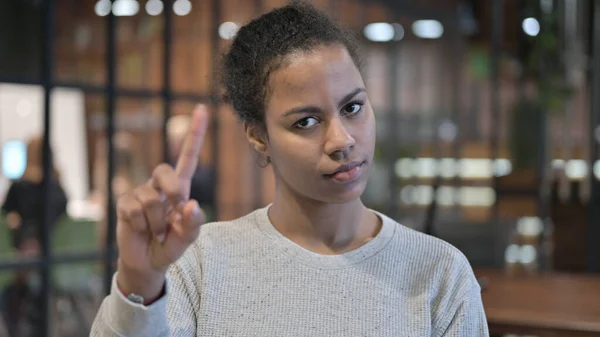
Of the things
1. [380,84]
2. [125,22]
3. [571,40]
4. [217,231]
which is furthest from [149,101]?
[380,84]

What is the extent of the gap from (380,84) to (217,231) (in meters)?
6.80

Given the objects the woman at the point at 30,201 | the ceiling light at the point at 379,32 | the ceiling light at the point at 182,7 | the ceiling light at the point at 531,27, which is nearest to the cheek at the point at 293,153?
the woman at the point at 30,201

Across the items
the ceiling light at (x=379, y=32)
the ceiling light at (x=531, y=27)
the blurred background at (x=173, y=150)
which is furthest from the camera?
the ceiling light at (x=379, y=32)

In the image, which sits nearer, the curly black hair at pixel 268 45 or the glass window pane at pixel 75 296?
the curly black hair at pixel 268 45

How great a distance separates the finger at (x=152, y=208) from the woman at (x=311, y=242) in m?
0.25

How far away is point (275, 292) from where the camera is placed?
140 centimetres

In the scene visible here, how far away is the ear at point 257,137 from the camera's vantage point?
1452 millimetres

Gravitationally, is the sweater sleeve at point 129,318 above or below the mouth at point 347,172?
below

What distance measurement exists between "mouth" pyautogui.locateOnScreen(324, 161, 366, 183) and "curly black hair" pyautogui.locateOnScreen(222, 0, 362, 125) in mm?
176

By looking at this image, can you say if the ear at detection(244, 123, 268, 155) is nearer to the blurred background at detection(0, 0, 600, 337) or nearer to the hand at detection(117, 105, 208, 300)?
the blurred background at detection(0, 0, 600, 337)

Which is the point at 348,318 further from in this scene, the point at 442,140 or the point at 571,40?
the point at 442,140

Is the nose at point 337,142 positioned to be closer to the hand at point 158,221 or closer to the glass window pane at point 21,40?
the hand at point 158,221

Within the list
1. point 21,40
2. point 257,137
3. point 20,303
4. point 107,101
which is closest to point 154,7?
point 107,101

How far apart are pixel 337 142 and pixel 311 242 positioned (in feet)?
0.72
